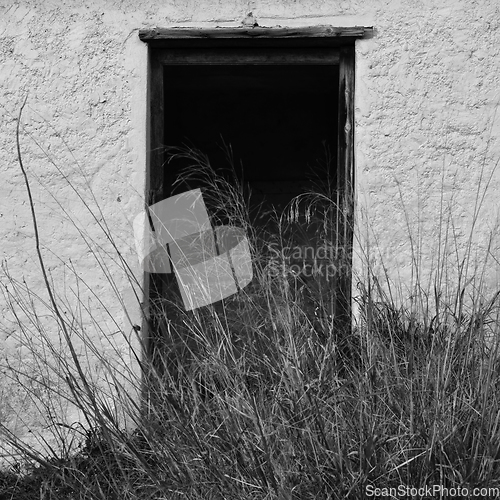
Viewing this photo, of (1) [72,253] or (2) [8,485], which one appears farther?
(1) [72,253]

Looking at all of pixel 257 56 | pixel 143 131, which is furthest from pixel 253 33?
pixel 143 131

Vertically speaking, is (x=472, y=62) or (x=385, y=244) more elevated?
(x=472, y=62)

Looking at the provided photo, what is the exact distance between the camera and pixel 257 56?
456 cm

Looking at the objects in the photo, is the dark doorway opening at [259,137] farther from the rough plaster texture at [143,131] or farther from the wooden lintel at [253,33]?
the rough plaster texture at [143,131]

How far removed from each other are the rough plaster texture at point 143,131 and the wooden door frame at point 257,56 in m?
0.07

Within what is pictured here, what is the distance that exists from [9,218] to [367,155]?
1.90 meters

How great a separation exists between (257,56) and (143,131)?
73 cm

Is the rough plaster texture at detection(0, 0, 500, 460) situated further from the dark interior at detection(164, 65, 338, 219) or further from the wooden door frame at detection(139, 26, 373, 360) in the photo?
the dark interior at detection(164, 65, 338, 219)

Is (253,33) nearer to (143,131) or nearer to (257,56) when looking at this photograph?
(257,56)

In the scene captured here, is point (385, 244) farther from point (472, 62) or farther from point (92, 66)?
point (92, 66)

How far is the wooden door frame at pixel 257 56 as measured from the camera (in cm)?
444

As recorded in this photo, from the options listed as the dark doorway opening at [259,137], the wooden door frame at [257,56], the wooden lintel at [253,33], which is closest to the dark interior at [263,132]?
the dark doorway opening at [259,137]

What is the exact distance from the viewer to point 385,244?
14.4 ft

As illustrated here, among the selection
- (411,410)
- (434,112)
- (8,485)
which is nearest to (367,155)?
(434,112)
